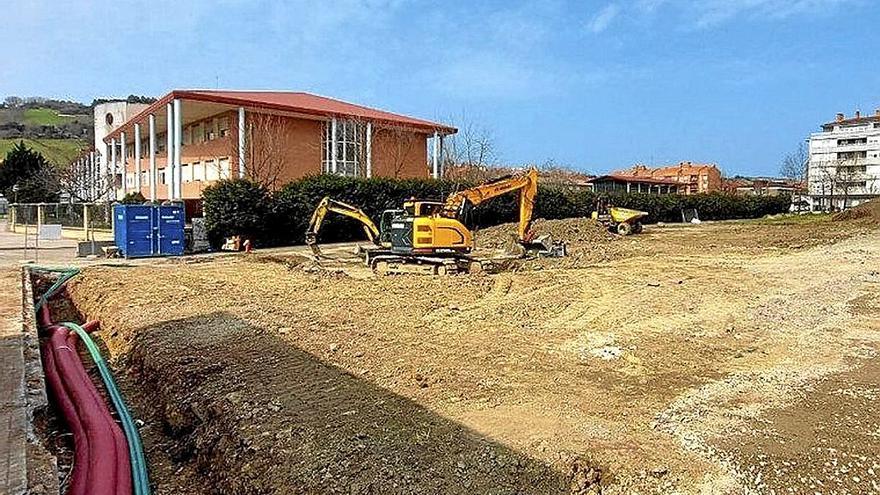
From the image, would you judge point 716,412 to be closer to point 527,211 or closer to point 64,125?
point 527,211

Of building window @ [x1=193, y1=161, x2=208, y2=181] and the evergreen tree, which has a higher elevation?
the evergreen tree

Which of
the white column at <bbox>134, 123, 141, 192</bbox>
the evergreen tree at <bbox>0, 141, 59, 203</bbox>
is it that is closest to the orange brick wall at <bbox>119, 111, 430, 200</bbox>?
the white column at <bbox>134, 123, 141, 192</bbox>

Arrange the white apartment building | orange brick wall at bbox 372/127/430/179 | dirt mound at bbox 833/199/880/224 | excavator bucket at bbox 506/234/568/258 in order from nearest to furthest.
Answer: excavator bucket at bbox 506/234/568/258 < dirt mound at bbox 833/199/880/224 < orange brick wall at bbox 372/127/430/179 < the white apartment building

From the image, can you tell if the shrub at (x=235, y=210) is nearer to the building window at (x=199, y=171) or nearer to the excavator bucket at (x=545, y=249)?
the excavator bucket at (x=545, y=249)

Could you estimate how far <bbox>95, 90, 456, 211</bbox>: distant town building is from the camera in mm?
28578

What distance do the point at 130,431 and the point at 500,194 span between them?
1200 centimetres

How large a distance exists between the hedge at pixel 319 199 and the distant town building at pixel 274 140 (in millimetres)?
4173

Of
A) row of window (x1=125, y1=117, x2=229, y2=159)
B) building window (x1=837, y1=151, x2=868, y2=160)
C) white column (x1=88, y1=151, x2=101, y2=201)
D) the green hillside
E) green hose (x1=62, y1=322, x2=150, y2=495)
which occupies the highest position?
the green hillside

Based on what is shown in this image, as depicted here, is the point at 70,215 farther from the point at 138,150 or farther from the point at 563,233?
the point at 563,233

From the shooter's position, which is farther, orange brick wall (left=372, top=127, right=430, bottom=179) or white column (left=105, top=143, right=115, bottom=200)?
white column (left=105, top=143, right=115, bottom=200)

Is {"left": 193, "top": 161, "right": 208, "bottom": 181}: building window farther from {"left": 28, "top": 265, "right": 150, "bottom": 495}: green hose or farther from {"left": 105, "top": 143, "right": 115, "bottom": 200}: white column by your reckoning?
{"left": 28, "top": 265, "right": 150, "bottom": 495}: green hose

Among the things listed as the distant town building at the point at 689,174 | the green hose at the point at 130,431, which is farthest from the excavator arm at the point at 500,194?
the distant town building at the point at 689,174

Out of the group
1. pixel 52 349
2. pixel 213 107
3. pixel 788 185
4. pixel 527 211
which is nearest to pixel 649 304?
pixel 527 211

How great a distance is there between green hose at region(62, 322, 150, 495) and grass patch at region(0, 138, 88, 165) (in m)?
80.1
